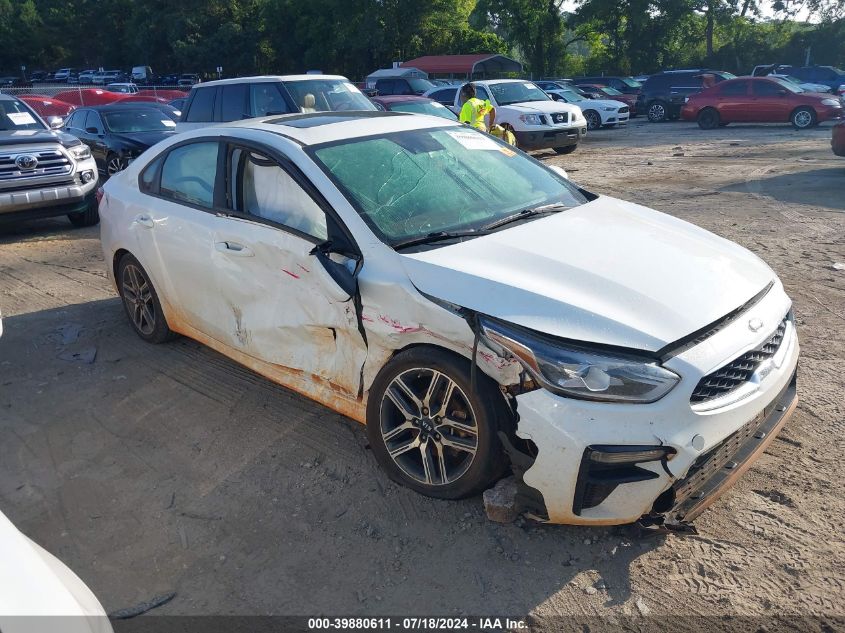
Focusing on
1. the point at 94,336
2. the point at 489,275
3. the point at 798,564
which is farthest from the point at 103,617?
the point at 94,336

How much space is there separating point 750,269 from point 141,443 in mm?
3447

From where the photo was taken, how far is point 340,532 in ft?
10.7

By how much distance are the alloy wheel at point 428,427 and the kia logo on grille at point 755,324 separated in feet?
4.14

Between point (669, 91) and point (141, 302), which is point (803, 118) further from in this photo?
point (141, 302)

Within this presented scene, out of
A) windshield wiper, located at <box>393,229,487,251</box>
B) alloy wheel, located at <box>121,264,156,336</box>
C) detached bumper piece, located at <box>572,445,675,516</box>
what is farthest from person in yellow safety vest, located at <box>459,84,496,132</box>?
detached bumper piece, located at <box>572,445,675,516</box>

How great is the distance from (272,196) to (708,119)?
20.8 metres

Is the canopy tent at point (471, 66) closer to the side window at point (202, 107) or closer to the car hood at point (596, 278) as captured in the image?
the side window at point (202, 107)

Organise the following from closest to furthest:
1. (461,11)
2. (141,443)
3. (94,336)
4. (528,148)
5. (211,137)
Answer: (141,443)
(211,137)
(94,336)
(528,148)
(461,11)

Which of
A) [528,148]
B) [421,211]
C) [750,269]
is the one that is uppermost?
[421,211]

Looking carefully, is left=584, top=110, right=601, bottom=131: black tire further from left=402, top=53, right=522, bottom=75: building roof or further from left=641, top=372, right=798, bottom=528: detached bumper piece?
left=641, top=372, right=798, bottom=528: detached bumper piece

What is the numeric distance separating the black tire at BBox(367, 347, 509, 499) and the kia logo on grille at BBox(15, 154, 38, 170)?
7497 mm

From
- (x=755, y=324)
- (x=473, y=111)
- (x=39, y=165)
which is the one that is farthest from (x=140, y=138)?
(x=755, y=324)

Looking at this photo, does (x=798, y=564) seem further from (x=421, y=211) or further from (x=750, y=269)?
(x=421, y=211)

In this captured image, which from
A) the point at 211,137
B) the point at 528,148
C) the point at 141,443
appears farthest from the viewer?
the point at 528,148
